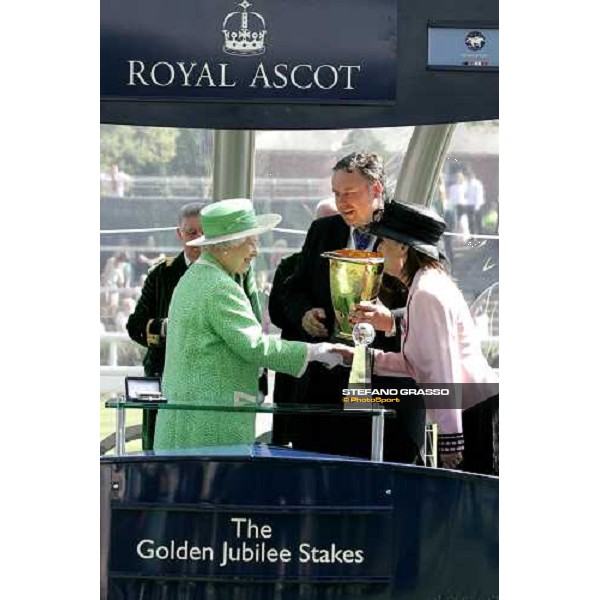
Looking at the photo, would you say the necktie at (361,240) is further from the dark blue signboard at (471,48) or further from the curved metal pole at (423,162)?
the dark blue signboard at (471,48)

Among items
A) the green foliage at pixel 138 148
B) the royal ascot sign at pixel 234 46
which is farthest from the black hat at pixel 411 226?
the green foliage at pixel 138 148

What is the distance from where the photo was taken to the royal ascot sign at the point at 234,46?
5.95 m

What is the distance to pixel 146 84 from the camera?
19.6 ft

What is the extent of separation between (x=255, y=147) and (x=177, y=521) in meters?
1.18

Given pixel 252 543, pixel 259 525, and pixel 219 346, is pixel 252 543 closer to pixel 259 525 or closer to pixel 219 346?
pixel 259 525

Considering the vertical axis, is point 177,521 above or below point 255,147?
below

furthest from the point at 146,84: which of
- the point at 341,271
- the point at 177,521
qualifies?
the point at 177,521

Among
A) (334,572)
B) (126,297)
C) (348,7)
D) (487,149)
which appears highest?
(348,7)

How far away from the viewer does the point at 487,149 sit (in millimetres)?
5988

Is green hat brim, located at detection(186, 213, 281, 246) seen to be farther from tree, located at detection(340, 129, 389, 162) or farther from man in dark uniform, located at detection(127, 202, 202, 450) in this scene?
tree, located at detection(340, 129, 389, 162)

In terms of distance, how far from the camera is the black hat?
6.01 metres

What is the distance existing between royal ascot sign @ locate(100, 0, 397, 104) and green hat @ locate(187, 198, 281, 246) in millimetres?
329

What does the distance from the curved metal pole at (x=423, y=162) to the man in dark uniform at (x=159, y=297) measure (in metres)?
0.65
